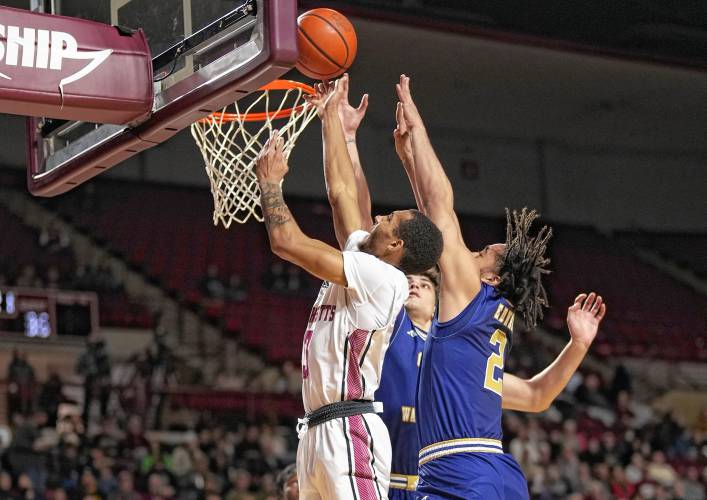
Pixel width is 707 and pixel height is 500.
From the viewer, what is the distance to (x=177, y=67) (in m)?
4.21

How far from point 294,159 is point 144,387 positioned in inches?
320

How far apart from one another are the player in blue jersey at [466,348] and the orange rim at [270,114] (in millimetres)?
636

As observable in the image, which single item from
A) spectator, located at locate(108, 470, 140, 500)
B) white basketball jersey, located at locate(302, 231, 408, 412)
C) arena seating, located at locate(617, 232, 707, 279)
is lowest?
spectator, located at locate(108, 470, 140, 500)

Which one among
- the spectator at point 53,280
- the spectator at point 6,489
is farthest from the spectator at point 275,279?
the spectator at point 6,489

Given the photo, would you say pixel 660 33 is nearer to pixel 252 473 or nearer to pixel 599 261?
pixel 599 261

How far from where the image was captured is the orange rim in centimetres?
522

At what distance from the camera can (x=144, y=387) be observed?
13.2 metres

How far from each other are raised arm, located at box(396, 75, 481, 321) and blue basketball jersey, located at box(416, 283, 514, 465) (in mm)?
54

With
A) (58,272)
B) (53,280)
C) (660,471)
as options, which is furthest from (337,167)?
(58,272)

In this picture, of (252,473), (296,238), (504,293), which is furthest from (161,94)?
(252,473)

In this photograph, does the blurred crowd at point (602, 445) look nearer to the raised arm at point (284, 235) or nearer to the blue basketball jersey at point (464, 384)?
the blue basketball jersey at point (464, 384)

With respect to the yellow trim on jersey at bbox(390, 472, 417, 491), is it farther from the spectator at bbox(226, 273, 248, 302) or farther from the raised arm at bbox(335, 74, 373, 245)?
the spectator at bbox(226, 273, 248, 302)

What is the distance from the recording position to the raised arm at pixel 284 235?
12.9 ft

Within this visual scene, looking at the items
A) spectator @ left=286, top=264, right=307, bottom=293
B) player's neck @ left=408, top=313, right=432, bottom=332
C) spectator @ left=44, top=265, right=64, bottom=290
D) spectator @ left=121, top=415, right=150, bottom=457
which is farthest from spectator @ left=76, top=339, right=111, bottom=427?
player's neck @ left=408, top=313, right=432, bottom=332
